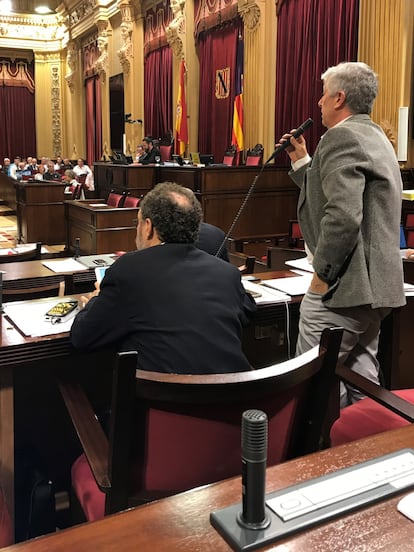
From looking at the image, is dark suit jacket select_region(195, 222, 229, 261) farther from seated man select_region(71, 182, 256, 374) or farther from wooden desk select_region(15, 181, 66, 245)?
wooden desk select_region(15, 181, 66, 245)

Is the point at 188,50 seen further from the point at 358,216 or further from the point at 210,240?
the point at 358,216

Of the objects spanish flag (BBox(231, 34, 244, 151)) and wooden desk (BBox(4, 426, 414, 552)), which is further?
spanish flag (BBox(231, 34, 244, 151))

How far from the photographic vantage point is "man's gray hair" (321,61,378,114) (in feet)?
6.72

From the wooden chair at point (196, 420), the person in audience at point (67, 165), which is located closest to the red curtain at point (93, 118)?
the person in audience at point (67, 165)

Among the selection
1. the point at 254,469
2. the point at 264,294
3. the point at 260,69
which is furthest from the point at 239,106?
the point at 254,469

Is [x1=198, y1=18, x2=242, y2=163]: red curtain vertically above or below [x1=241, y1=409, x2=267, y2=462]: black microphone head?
above

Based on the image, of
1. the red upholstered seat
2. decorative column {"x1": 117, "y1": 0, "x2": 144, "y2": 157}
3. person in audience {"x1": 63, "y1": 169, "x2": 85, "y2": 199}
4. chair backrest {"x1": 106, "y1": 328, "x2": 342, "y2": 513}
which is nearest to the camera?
chair backrest {"x1": 106, "y1": 328, "x2": 342, "y2": 513}

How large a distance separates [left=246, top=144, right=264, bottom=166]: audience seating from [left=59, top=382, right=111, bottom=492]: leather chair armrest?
20.8 feet

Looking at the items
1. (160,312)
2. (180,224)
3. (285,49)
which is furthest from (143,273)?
(285,49)

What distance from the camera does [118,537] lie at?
854mm

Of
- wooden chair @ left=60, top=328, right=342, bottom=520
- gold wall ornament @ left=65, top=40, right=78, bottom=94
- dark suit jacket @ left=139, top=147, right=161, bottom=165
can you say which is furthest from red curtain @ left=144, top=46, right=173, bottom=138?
wooden chair @ left=60, top=328, right=342, bottom=520

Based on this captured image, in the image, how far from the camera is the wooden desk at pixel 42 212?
27.9 feet

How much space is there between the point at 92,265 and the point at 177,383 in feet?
6.71

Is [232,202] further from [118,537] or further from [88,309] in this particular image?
[118,537]
